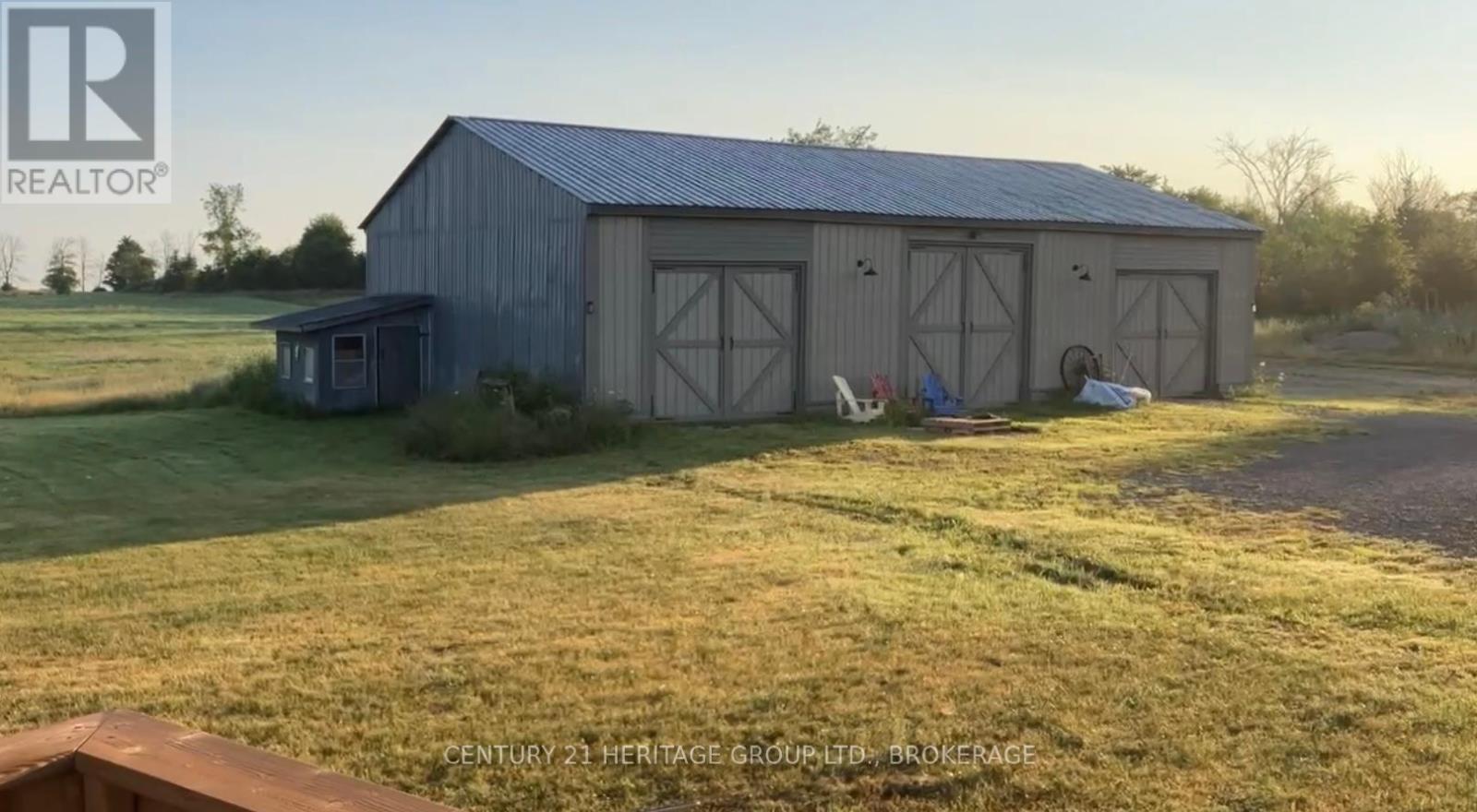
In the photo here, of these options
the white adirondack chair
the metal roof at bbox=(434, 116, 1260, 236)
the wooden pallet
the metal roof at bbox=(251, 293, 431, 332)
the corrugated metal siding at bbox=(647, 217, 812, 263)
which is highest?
the metal roof at bbox=(434, 116, 1260, 236)

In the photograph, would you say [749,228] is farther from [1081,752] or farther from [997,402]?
[1081,752]

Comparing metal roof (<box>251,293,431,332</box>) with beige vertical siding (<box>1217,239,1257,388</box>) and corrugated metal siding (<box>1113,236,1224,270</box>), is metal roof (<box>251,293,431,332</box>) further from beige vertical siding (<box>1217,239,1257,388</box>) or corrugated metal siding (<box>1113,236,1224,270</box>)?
beige vertical siding (<box>1217,239,1257,388</box>)

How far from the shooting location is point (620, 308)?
1812 centimetres

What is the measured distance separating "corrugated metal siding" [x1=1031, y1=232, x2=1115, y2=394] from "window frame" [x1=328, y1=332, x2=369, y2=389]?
34.5ft

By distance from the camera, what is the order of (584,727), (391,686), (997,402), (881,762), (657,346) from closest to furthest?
1. (881,762)
2. (584,727)
3. (391,686)
4. (657,346)
5. (997,402)

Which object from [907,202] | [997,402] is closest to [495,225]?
[907,202]

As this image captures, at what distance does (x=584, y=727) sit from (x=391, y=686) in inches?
42.5

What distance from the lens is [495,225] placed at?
20.2 m

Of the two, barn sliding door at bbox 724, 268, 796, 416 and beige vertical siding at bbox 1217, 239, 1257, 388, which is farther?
beige vertical siding at bbox 1217, 239, 1257, 388

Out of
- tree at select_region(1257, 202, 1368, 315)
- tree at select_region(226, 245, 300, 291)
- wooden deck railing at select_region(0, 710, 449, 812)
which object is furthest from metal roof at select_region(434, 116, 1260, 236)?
tree at select_region(226, 245, 300, 291)

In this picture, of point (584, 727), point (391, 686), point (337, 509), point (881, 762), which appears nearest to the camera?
point (881, 762)

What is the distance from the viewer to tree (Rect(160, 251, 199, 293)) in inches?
3088

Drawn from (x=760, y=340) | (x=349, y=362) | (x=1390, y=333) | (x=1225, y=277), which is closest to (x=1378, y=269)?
(x=1390, y=333)

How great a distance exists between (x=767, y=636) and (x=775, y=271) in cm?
1278
